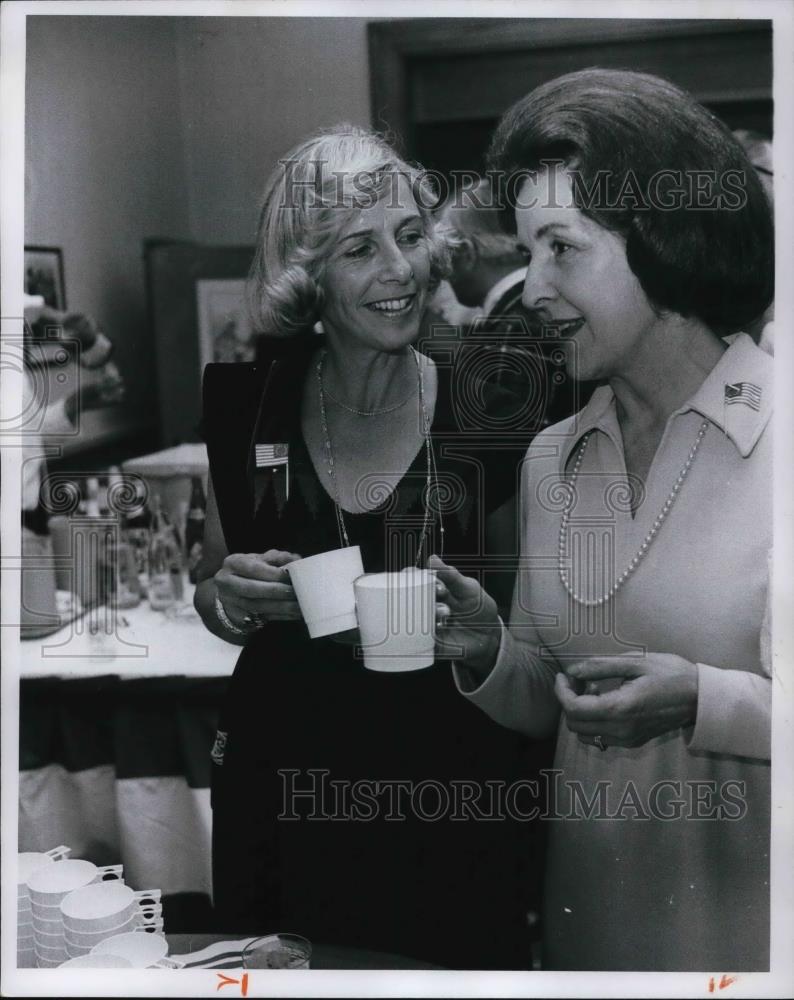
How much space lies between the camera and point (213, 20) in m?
1.20

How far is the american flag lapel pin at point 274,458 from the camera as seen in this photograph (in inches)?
47.1

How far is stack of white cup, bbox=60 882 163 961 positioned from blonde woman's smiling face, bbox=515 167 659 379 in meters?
0.89

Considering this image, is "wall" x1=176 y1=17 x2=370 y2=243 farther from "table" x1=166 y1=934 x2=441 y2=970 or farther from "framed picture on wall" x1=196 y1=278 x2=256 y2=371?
"table" x1=166 y1=934 x2=441 y2=970

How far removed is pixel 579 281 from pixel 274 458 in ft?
1.43

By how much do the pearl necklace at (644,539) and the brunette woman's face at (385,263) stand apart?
0.27 meters

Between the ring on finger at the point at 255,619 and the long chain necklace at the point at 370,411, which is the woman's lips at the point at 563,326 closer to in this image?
the long chain necklace at the point at 370,411

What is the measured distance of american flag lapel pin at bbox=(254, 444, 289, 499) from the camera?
1.20 meters

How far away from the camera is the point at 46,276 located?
3.99ft

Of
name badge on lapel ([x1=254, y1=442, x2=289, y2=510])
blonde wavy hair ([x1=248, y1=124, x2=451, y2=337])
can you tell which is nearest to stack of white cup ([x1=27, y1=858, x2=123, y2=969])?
name badge on lapel ([x1=254, y1=442, x2=289, y2=510])

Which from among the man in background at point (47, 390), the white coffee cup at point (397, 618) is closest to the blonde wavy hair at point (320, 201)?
the man in background at point (47, 390)

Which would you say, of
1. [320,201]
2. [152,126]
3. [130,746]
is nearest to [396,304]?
[320,201]

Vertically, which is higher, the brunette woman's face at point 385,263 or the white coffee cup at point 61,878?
the brunette woman's face at point 385,263

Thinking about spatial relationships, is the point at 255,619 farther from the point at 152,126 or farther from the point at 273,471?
the point at 152,126

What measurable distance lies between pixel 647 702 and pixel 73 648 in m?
0.73
